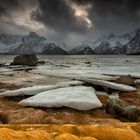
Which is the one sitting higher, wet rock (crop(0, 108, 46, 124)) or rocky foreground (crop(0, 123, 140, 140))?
rocky foreground (crop(0, 123, 140, 140))

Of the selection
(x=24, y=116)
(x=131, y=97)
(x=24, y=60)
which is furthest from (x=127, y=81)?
(x=24, y=60)

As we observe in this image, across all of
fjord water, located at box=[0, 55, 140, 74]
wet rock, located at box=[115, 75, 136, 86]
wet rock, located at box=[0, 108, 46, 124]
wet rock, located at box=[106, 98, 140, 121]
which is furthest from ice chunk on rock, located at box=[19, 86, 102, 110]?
fjord water, located at box=[0, 55, 140, 74]

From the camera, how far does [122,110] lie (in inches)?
218

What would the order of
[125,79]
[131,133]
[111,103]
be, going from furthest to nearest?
[125,79] < [111,103] < [131,133]

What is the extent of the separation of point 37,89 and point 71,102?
2344 mm

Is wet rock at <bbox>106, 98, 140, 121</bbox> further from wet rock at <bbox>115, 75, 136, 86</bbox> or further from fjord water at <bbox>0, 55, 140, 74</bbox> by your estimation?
fjord water at <bbox>0, 55, 140, 74</bbox>

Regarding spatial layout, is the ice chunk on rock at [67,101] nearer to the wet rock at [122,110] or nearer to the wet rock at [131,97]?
the wet rock at [122,110]

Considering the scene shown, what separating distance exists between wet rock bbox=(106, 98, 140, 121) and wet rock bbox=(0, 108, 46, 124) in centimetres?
156

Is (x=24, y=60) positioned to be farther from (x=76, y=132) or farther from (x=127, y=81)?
(x=76, y=132)

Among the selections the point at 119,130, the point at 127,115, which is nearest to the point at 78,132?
the point at 119,130

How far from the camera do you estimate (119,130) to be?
3.49 metres

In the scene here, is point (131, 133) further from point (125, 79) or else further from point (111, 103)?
point (125, 79)

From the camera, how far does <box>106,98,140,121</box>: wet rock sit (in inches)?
209

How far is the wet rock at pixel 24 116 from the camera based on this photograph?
16.3 feet
